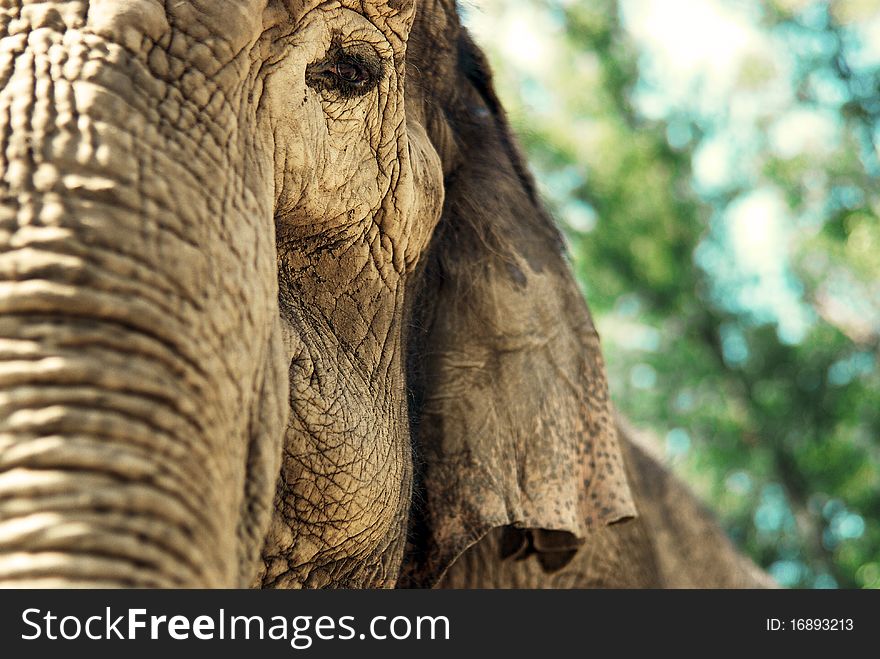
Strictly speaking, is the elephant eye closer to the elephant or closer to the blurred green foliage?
the elephant

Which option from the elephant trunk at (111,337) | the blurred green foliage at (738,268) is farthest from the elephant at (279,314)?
the blurred green foliage at (738,268)

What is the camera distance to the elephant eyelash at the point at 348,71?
1.75 m

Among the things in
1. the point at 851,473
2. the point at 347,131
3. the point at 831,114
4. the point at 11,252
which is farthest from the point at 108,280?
the point at 831,114

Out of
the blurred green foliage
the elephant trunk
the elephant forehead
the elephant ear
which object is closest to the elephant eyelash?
the elephant forehead

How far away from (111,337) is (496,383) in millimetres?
1169

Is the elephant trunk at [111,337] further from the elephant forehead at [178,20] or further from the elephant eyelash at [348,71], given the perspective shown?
the elephant eyelash at [348,71]

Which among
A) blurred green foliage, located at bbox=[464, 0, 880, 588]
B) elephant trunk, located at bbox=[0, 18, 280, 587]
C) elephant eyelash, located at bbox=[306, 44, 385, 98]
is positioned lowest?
elephant trunk, located at bbox=[0, 18, 280, 587]

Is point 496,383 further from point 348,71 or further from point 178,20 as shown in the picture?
point 178,20

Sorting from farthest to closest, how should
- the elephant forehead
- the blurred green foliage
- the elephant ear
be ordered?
the blurred green foliage, the elephant ear, the elephant forehead

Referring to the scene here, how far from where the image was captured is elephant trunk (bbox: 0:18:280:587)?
3.81 ft

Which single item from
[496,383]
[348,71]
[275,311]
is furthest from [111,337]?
[496,383]

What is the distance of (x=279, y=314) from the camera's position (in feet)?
5.61

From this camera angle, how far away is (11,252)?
1.26 m

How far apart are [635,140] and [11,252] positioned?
357 inches
